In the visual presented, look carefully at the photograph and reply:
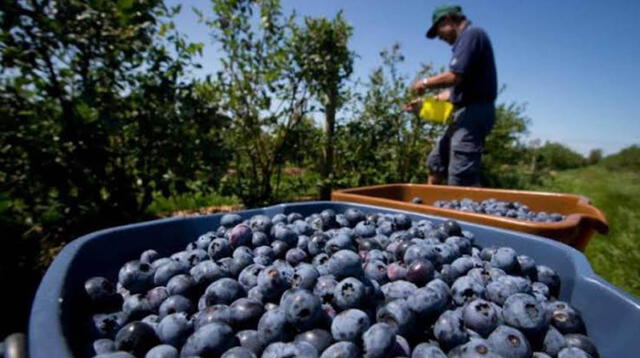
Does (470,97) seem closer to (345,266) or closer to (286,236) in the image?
(286,236)

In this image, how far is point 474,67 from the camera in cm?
251

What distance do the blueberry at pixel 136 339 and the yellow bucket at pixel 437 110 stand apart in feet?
8.14

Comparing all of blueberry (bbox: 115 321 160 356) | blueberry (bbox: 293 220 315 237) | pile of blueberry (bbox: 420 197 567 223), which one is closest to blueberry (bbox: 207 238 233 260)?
blueberry (bbox: 293 220 315 237)

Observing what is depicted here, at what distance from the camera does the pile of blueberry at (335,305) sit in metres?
0.58

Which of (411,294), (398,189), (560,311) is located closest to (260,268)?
(411,294)

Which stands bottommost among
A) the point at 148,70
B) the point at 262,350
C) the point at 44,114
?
the point at 262,350

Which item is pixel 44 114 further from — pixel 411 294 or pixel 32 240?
pixel 411 294

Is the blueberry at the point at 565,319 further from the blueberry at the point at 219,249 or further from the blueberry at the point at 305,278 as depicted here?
the blueberry at the point at 219,249

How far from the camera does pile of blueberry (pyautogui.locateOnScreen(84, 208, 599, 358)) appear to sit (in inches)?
22.7

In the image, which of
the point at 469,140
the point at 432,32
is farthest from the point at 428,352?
the point at 432,32

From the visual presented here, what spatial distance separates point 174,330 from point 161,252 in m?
0.51

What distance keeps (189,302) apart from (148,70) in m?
1.91

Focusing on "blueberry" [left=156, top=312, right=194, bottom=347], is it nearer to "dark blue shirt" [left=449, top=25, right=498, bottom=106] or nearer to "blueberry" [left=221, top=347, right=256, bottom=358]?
"blueberry" [left=221, top=347, right=256, bottom=358]

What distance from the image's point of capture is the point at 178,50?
7.58 ft
